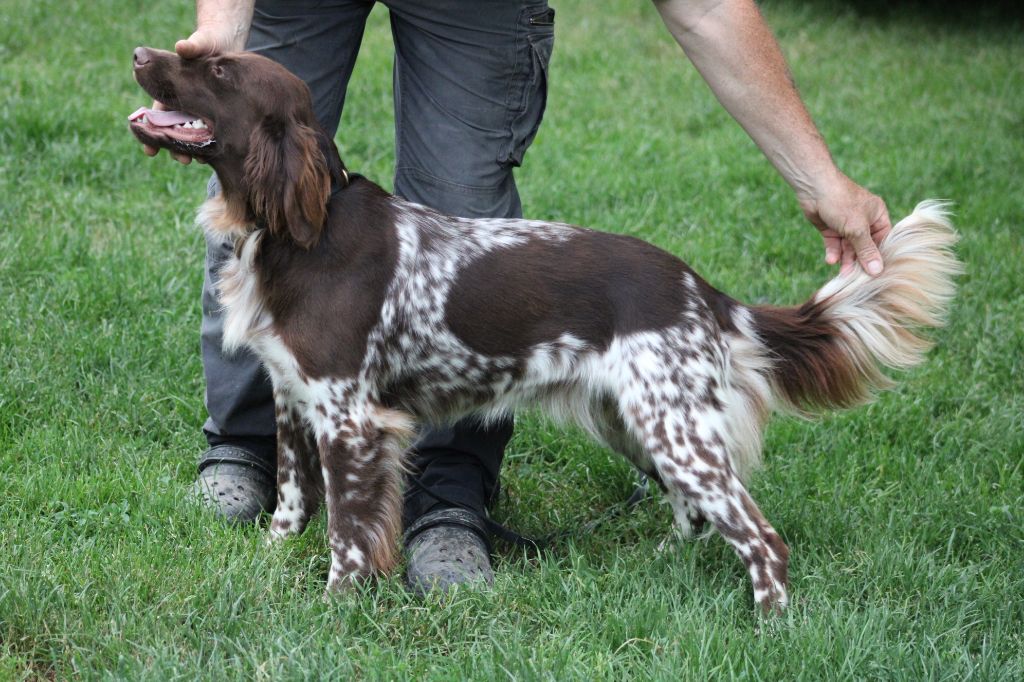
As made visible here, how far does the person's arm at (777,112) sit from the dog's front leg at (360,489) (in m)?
1.42

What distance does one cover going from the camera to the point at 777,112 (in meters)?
3.59

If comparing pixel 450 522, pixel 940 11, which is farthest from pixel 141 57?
pixel 940 11

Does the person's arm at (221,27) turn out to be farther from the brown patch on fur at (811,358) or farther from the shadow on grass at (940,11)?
the shadow on grass at (940,11)

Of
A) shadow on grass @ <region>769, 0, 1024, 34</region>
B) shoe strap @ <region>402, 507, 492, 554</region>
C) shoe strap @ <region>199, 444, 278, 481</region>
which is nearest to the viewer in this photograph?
shoe strap @ <region>402, 507, 492, 554</region>

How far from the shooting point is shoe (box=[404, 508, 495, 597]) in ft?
11.2

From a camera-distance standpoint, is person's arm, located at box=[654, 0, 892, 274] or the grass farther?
person's arm, located at box=[654, 0, 892, 274]

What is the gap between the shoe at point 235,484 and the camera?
3740mm

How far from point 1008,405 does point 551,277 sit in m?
2.33

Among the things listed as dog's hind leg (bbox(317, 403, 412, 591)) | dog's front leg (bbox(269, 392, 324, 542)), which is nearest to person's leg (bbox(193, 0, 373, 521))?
dog's front leg (bbox(269, 392, 324, 542))

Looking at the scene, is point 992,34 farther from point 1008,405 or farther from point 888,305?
point 888,305

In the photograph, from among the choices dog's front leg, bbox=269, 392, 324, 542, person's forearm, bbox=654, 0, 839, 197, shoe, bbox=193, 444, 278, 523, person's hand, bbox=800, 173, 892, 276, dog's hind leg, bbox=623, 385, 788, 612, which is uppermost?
person's forearm, bbox=654, 0, 839, 197

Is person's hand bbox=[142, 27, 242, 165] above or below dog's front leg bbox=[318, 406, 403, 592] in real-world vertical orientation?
above

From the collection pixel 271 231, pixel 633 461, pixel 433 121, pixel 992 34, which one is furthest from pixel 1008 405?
pixel 992 34

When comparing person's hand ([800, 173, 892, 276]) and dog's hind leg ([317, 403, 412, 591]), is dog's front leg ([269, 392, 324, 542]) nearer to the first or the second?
dog's hind leg ([317, 403, 412, 591])
